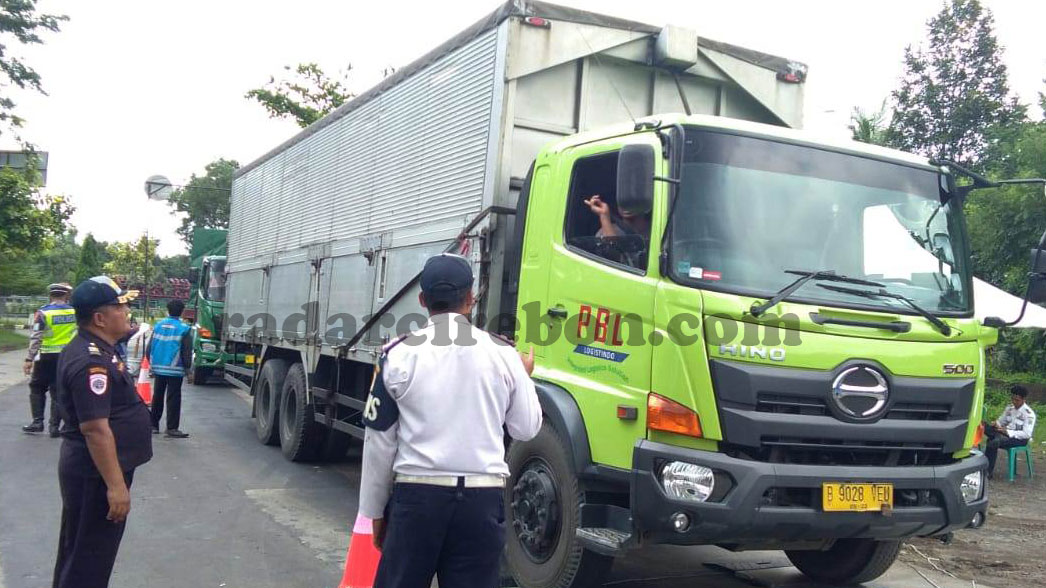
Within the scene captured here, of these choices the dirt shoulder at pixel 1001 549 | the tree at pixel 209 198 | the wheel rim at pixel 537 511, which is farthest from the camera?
the tree at pixel 209 198

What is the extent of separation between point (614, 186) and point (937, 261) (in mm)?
1833

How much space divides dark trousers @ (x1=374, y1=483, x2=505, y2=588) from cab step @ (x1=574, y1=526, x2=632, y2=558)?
1.36 metres

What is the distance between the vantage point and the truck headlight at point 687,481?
13.8 feet

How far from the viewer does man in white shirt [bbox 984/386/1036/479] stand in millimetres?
10789

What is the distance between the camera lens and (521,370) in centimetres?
332

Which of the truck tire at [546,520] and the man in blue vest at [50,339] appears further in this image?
the man in blue vest at [50,339]

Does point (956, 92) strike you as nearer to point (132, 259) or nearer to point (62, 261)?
point (132, 259)

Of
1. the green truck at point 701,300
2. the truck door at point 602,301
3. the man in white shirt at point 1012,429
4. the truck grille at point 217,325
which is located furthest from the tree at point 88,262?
the truck door at point 602,301

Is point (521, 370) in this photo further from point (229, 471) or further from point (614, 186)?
point (229, 471)

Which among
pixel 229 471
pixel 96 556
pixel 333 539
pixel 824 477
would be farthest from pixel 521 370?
pixel 229 471

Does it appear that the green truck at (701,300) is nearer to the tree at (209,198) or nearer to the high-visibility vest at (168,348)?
the high-visibility vest at (168,348)

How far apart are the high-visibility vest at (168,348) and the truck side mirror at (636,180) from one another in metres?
8.12

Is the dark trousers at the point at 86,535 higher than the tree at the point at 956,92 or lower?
lower

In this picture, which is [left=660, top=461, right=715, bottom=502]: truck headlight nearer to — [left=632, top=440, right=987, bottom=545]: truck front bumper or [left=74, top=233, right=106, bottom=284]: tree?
[left=632, top=440, right=987, bottom=545]: truck front bumper
